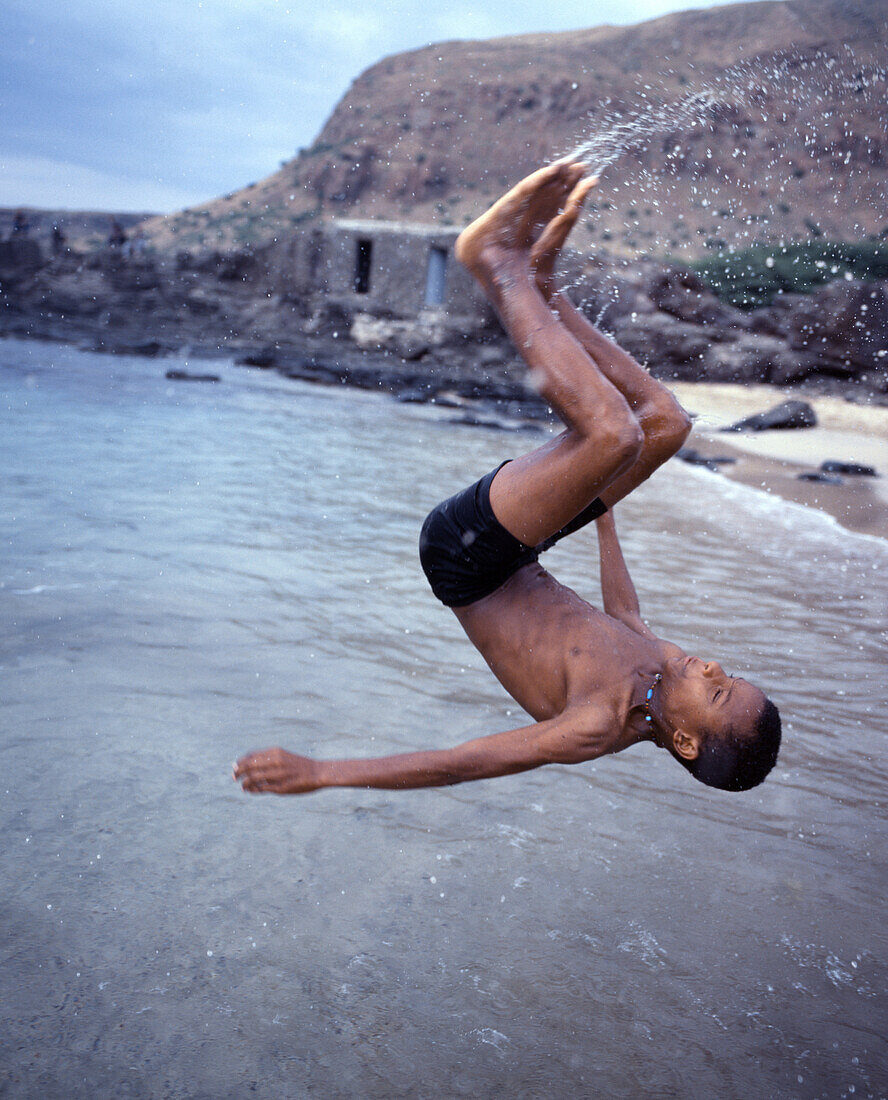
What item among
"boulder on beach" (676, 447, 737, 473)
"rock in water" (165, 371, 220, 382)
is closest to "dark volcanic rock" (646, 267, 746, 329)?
"boulder on beach" (676, 447, 737, 473)

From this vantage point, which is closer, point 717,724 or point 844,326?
point 717,724

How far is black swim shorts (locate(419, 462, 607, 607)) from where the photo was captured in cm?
290

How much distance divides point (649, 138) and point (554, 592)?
50446 millimetres

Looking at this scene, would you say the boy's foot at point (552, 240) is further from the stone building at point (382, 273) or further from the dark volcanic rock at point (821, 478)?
the stone building at point (382, 273)

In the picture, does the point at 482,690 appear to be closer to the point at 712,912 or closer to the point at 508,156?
the point at 712,912

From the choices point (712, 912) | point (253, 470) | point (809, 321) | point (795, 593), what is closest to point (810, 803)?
point (712, 912)

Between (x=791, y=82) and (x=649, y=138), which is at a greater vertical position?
(x=791, y=82)

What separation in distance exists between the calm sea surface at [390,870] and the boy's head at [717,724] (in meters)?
0.70

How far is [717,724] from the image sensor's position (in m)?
2.69

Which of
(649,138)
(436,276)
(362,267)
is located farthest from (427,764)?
(649,138)

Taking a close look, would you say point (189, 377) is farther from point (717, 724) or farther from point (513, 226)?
point (717, 724)

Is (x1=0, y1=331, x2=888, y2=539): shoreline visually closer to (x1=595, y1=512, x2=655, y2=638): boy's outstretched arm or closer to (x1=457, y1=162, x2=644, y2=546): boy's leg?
(x1=595, y1=512, x2=655, y2=638): boy's outstretched arm

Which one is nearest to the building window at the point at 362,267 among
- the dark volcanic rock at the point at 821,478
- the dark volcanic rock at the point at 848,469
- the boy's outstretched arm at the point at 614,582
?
the dark volcanic rock at the point at 848,469

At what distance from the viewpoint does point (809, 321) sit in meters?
26.3
